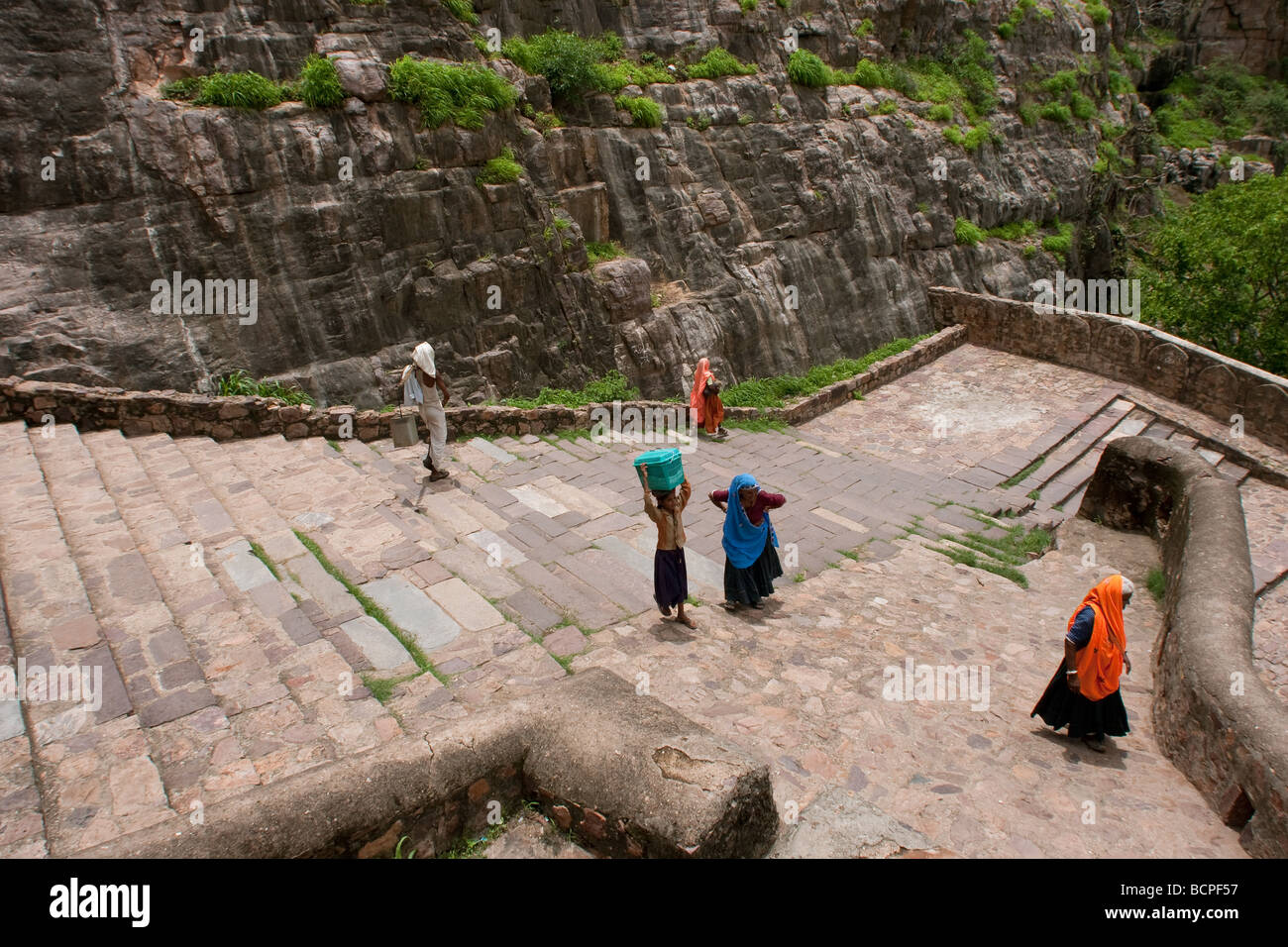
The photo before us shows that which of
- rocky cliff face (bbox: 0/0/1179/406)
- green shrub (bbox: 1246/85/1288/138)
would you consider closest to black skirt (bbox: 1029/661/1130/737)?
rocky cliff face (bbox: 0/0/1179/406)

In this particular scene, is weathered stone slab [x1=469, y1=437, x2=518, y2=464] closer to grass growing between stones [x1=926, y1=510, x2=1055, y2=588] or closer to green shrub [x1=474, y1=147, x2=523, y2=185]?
green shrub [x1=474, y1=147, x2=523, y2=185]

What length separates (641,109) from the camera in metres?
15.2

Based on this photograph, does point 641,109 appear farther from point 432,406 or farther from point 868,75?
point 432,406

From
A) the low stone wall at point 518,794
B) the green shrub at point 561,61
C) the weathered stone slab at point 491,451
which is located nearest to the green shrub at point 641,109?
the green shrub at point 561,61

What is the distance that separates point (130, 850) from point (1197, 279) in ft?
64.8

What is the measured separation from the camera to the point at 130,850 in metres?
2.72

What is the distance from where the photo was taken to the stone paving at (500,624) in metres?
4.15

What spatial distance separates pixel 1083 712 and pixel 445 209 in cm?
1073

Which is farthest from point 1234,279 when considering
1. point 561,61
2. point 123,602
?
point 123,602

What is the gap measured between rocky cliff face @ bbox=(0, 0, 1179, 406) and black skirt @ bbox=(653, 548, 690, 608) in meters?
6.83

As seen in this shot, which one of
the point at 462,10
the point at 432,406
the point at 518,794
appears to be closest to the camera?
the point at 518,794

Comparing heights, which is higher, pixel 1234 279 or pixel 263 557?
pixel 1234 279

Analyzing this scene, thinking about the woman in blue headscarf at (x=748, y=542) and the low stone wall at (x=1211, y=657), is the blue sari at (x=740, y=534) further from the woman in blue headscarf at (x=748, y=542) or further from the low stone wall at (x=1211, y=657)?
the low stone wall at (x=1211, y=657)

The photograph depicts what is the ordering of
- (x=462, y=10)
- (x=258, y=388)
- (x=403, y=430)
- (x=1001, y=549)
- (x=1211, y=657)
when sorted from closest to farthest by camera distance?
(x=1211, y=657) → (x=1001, y=549) → (x=403, y=430) → (x=258, y=388) → (x=462, y=10)
